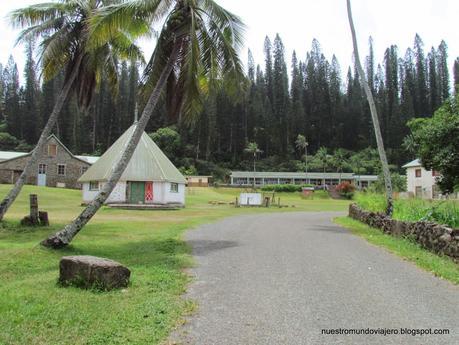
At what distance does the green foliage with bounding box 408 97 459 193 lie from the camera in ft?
49.0

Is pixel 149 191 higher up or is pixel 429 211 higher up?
pixel 149 191

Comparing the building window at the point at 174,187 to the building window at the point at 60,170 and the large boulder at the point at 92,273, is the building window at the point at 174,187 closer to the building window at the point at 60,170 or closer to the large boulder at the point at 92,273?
the building window at the point at 60,170

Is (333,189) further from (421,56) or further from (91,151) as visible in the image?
(421,56)

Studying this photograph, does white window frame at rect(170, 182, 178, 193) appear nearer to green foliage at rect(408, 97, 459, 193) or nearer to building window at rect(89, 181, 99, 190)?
building window at rect(89, 181, 99, 190)

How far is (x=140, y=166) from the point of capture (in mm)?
35594

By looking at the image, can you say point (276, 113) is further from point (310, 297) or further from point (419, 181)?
point (310, 297)

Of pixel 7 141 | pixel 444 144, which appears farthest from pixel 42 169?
pixel 444 144

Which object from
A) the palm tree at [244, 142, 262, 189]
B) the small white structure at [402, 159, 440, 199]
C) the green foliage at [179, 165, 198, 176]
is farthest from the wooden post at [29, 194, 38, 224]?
the palm tree at [244, 142, 262, 189]

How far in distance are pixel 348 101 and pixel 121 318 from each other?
367 ft

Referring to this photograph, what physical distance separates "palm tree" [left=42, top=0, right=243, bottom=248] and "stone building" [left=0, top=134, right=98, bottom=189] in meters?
44.1

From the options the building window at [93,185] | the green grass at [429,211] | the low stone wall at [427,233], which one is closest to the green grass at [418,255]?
the low stone wall at [427,233]

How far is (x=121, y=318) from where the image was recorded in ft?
18.9

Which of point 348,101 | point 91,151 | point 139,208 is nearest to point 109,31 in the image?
point 139,208

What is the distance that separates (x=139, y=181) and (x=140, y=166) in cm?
137
